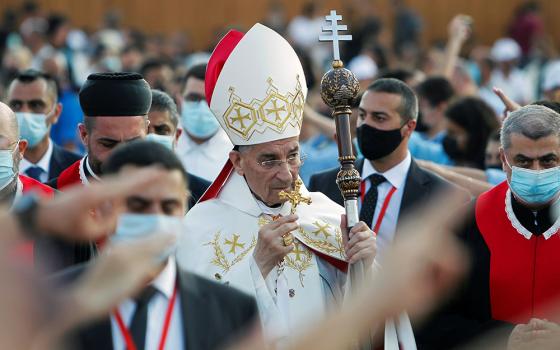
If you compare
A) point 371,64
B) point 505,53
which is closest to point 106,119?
point 371,64

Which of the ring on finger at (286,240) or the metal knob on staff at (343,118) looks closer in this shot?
the ring on finger at (286,240)

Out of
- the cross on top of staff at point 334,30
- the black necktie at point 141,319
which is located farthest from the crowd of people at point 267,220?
the cross on top of staff at point 334,30

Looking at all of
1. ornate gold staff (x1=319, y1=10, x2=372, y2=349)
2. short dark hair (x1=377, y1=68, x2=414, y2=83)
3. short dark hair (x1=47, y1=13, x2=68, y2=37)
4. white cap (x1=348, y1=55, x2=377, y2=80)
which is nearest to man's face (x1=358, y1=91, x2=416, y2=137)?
ornate gold staff (x1=319, y1=10, x2=372, y2=349)

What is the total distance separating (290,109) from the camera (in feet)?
19.8

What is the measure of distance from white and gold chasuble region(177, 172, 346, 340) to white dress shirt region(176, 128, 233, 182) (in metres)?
2.23

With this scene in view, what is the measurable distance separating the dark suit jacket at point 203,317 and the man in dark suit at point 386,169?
107 inches

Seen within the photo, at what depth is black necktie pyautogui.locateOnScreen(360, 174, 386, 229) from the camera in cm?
717

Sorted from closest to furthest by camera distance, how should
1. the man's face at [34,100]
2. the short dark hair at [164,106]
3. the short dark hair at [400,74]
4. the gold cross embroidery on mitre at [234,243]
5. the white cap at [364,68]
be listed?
the gold cross embroidery on mitre at [234,243]
the short dark hair at [164,106]
the man's face at [34,100]
the short dark hair at [400,74]
the white cap at [364,68]

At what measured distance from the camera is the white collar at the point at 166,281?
4.25 m

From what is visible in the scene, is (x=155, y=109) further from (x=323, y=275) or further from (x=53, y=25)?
(x=53, y=25)

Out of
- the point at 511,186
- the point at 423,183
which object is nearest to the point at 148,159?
the point at 511,186

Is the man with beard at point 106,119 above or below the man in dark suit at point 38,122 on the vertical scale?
above

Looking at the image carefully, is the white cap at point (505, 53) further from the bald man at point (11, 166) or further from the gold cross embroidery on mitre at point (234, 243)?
the gold cross embroidery on mitre at point (234, 243)

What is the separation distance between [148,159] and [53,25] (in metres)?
14.1
